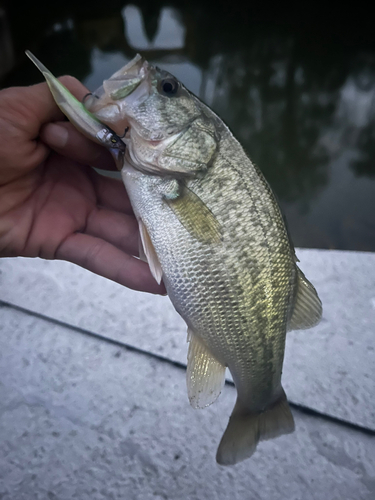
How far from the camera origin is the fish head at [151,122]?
3.08ft

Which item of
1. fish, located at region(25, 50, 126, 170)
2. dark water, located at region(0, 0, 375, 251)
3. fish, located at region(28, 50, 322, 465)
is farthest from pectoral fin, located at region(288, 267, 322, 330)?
dark water, located at region(0, 0, 375, 251)

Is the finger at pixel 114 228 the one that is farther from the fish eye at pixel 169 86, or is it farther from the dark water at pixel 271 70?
the dark water at pixel 271 70

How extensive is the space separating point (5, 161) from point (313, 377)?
133 cm

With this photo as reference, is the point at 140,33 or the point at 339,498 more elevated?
the point at 140,33

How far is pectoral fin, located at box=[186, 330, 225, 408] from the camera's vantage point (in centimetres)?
100

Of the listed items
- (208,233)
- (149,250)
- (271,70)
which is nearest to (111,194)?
(149,250)

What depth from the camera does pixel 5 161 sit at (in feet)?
3.29

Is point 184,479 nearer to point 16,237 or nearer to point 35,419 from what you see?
point 35,419

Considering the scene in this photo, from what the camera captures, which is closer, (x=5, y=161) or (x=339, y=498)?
(x=5, y=161)

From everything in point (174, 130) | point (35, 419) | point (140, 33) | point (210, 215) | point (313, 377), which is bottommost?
point (35, 419)

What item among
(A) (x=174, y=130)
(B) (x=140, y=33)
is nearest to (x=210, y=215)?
(A) (x=174, y=130)

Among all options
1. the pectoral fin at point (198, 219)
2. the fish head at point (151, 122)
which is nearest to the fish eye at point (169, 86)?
the fish head at point (151, 122)

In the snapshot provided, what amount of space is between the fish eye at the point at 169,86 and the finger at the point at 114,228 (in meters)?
0.45

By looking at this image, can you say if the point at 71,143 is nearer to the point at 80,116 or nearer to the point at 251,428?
the point at 80,116
